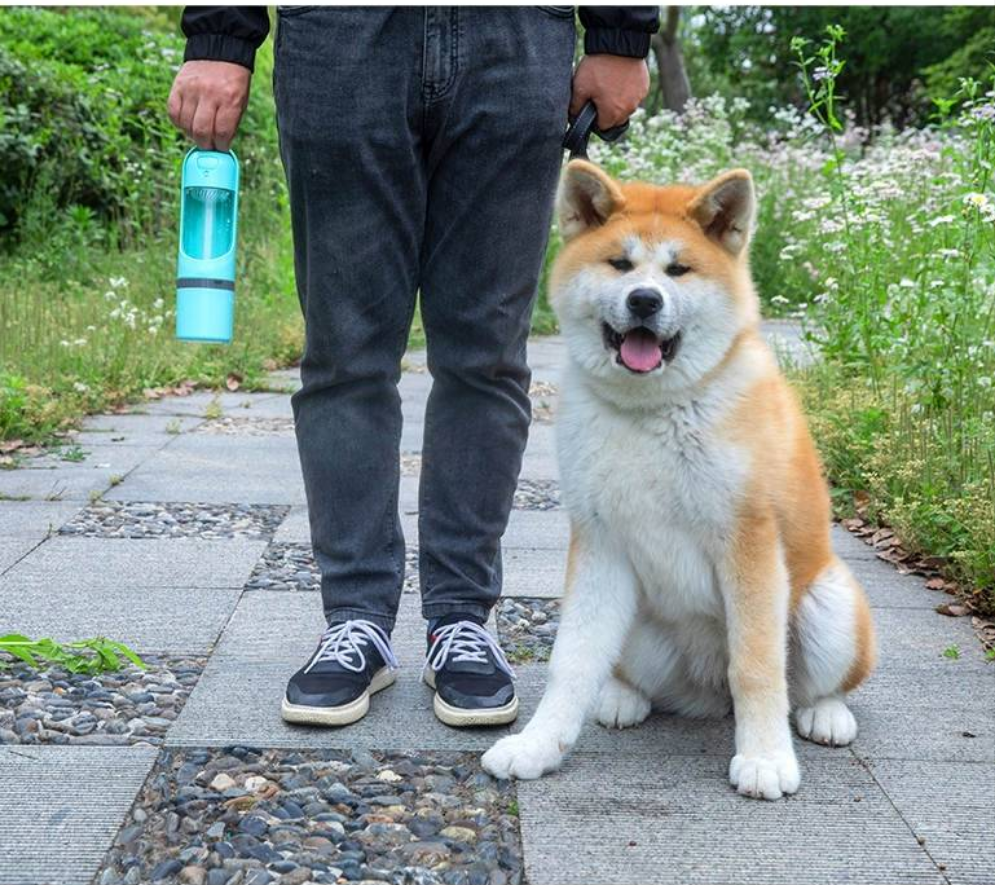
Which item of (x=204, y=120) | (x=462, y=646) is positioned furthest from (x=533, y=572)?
(x=204, y=120)

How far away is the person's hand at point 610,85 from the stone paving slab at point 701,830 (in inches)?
57.9

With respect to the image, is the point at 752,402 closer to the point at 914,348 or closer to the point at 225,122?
the point at 225,122

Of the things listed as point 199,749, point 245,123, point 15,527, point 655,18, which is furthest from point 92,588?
point 245,123

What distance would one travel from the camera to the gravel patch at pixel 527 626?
10.5 ft

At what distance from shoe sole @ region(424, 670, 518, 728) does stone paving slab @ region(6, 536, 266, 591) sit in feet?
3.95

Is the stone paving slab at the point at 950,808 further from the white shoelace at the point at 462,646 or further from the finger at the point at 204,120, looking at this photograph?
the finger at the point at 204,120

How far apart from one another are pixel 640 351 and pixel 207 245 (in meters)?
1.10

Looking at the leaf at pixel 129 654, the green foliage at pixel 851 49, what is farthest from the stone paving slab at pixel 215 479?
the green foliage at pixel 851 49

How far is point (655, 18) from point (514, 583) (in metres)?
1.85

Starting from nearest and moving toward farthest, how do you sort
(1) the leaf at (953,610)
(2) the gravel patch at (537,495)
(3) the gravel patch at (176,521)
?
(1) the leaf at (953,610)
(3) the gravel patch at (176,521)
(2) the gravel patch at (537,495)

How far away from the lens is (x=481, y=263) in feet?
8.87

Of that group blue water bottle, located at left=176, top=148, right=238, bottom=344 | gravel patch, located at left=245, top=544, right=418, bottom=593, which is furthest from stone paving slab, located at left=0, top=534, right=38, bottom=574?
blue water bottle, located at left=176, top=148, right=238, bottom=344

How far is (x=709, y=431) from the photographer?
2447 mm

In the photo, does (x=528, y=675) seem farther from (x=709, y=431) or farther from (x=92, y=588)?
(x=92, y=588)
